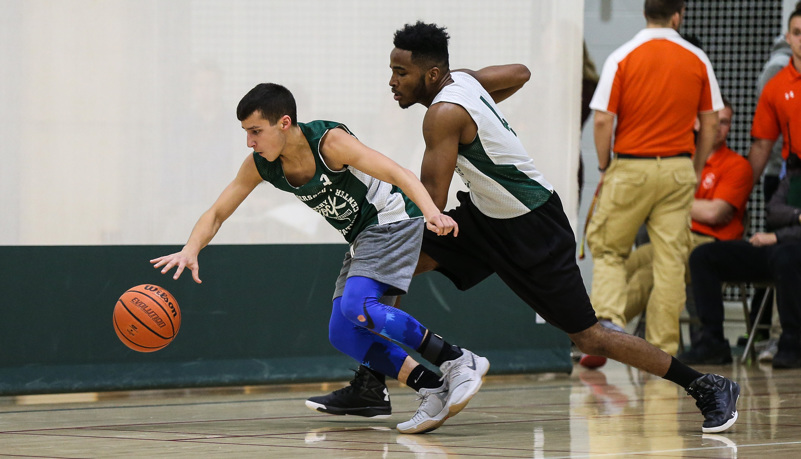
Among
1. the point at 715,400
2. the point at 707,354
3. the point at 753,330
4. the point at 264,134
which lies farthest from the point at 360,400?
the point at 753,330

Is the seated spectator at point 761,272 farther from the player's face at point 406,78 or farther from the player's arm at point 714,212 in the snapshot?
the player's face at point 406,78

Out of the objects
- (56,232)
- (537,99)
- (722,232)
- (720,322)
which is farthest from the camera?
(722,232)

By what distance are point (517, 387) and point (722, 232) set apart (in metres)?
2.63

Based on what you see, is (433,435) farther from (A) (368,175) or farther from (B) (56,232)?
(B) (56,232)

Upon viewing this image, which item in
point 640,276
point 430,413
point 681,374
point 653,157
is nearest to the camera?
point 430,413

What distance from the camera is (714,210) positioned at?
27.4ft

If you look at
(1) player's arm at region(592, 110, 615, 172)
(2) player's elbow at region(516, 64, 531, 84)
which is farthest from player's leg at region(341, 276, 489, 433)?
(1) player's arm at region(592, 110, 615, 172)

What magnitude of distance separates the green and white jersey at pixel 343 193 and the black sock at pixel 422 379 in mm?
656

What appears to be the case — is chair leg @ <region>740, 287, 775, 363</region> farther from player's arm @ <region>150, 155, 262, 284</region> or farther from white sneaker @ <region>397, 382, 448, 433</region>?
player's arm @ <region>150, 155, 262, 284</region>

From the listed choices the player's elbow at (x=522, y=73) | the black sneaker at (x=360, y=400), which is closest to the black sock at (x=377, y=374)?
the black sneaker at (x=360, y=400)

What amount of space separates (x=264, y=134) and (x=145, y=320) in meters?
0.94

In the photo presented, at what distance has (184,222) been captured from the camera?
6.43 m

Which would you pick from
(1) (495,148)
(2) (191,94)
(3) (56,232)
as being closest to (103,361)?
(3) (56,232)

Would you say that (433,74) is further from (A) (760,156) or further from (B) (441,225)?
(A) (760,156)
